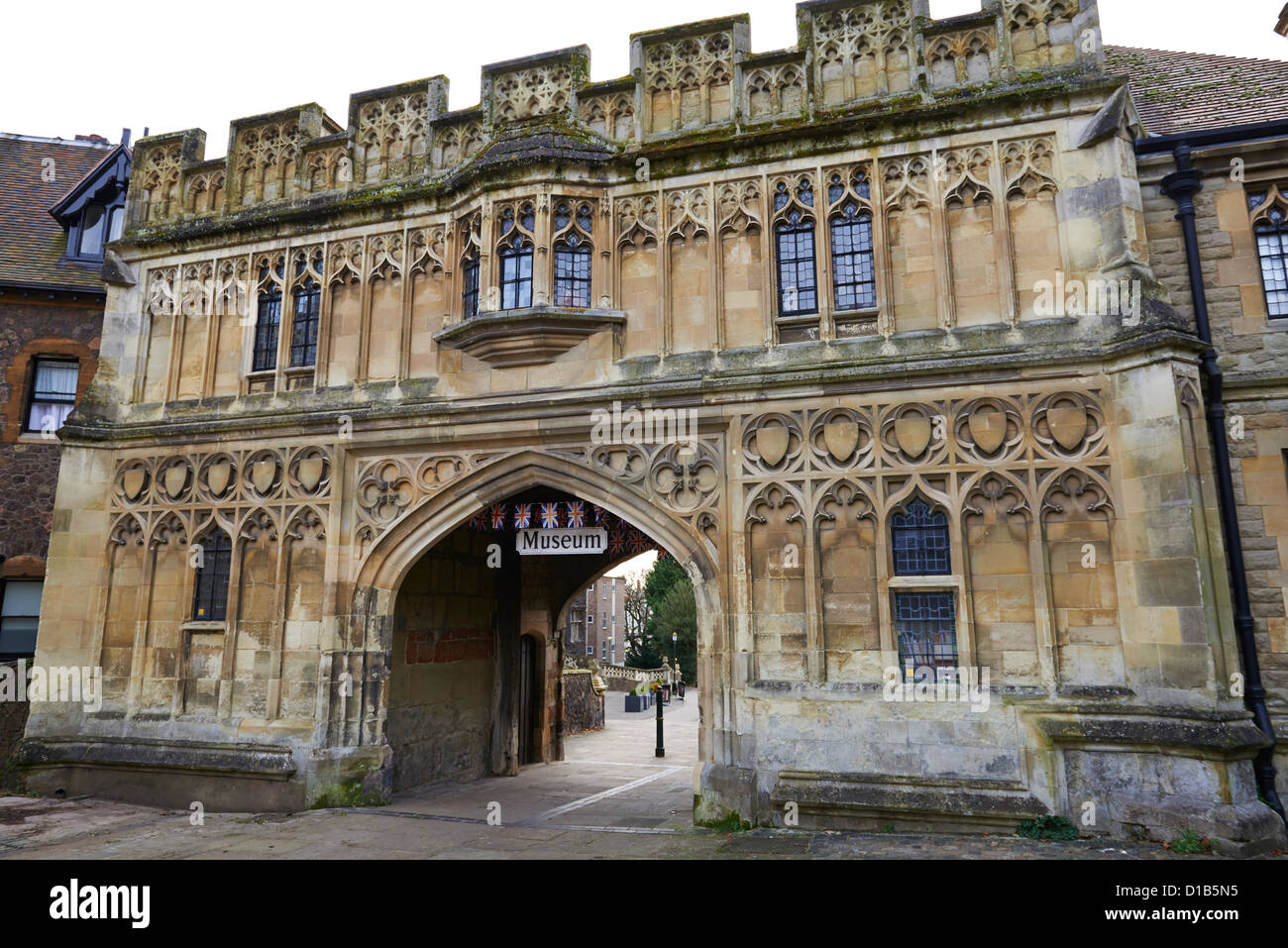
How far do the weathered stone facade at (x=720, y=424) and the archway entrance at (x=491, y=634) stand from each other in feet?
0.45

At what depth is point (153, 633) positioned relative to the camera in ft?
38.2

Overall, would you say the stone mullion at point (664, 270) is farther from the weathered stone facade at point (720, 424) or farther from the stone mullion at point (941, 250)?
the stone mullion at point (941, 250)

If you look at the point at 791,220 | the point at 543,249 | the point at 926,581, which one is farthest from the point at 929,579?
the point at 543,249

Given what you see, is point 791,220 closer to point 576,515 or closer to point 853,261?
point 853,261

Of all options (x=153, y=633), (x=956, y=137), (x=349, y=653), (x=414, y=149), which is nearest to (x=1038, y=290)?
(x=956, y=137)

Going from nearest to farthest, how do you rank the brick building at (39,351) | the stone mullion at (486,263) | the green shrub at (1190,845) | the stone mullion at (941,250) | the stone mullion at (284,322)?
the green shrub at (1190,845)
the stone mullion at (941,250)
the stone mullion at (486,263)
the stone mullion at (284,322)
the brick building at (39,351)

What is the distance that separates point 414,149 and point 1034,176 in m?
8.21

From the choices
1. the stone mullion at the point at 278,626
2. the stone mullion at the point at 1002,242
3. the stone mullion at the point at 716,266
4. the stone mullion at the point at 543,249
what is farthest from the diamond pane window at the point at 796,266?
the stone mullion at the point at 278,626

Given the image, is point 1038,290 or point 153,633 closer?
point 1038,290

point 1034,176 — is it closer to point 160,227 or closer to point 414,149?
point 414,149

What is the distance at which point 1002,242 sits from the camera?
9227 millimetres

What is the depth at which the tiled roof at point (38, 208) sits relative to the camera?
15.0 meters

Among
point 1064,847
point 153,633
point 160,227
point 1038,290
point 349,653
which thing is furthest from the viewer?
point 160,227

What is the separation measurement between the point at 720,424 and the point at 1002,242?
370 centimetres
